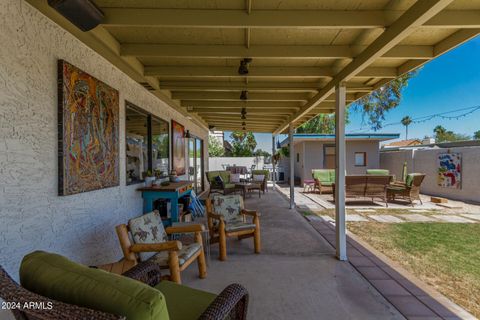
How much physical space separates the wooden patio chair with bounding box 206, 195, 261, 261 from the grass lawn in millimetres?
1972

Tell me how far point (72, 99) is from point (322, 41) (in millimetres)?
2715

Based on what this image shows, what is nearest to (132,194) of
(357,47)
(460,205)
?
(357,47)

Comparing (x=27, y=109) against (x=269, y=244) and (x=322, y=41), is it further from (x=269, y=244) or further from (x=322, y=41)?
(x=269, y=244)

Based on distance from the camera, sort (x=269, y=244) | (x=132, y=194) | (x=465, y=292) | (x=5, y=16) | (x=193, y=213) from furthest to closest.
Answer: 1. (x=193, y=213)
2. (x=269, y=244)
3. (x=132, y=194)
4. (x=465, y=292)
5. (x=5, y=16)

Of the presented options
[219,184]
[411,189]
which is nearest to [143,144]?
[219,184]

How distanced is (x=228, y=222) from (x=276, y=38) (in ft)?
8.97

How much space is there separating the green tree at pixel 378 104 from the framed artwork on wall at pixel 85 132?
53.7ft

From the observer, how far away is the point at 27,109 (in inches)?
77.6

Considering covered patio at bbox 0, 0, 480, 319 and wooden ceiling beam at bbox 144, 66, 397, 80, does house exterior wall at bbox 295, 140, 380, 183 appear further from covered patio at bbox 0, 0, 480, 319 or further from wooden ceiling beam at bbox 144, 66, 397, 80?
wooden ceiling beam at bbox 144, 66, 397, 80

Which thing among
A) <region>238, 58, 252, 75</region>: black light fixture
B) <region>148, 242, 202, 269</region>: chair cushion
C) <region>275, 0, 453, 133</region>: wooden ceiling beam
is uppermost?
<region>238, 58, 252, 75</region>: black light fixture

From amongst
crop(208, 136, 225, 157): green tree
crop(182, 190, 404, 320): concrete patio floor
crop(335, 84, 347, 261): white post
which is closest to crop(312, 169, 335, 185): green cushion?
crop(182, 190, 404, 320): concrete patio floor

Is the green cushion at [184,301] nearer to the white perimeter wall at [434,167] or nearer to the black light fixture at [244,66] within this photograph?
the black light fixture at [244,66]

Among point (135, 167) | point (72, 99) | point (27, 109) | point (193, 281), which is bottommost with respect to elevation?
point (193, 281)

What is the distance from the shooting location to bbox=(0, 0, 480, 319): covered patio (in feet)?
6.38
